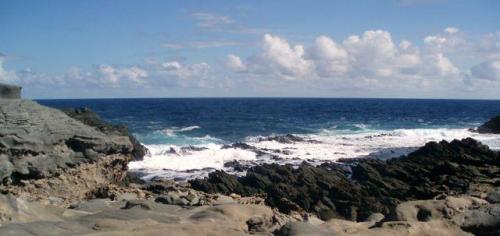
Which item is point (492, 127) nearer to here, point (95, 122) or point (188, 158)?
point (188, 158)

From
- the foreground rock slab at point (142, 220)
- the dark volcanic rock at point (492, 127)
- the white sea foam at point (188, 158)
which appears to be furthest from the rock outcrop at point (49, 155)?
the dark volcanic rock at point (492, 127)

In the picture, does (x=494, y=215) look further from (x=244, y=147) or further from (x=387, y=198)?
(x=244, y=147)

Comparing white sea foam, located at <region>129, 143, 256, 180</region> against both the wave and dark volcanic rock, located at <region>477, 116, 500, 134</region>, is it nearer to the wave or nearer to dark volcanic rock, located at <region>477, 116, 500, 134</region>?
the wave

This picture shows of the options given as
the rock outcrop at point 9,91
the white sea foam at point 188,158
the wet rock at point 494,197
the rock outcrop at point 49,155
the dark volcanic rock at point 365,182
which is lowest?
the white sea foam at point 188,158

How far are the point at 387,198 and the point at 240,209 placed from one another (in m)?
8.69

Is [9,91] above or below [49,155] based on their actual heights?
above

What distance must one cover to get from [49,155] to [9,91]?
7.62 ft

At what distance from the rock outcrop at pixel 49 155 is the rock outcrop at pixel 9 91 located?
0.45m

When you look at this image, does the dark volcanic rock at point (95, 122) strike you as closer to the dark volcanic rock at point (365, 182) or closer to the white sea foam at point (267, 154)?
the white sea foam at point (267, 154)

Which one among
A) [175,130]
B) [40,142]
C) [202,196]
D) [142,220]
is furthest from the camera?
[175,130]

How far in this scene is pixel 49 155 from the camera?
14.1 m

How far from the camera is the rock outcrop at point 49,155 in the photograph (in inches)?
523

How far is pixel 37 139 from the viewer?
13859 millimetres

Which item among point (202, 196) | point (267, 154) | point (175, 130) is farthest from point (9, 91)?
point (175, 130)
